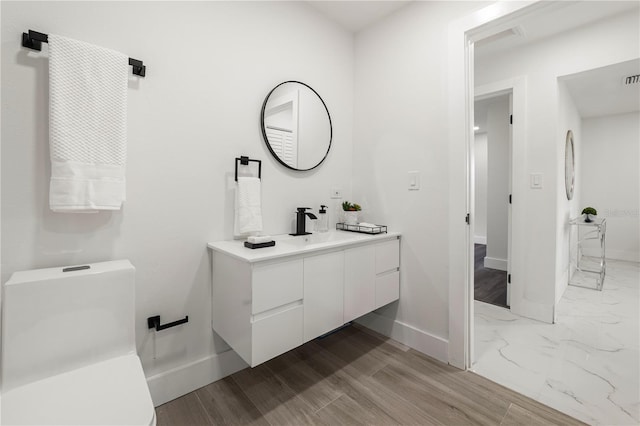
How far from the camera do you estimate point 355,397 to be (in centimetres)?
157

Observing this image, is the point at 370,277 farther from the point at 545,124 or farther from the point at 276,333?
the point at 545,124

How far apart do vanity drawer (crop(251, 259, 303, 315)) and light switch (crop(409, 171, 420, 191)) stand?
1.03 m

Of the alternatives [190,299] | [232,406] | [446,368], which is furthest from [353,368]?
[190,299]

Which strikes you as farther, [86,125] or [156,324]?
[156,324]

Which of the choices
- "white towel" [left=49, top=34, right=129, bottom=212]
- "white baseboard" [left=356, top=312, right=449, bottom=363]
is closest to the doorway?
"white baseboard" [left=356, top=312, right=449, bottom=363]

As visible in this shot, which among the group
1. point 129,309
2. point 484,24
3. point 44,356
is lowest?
point 44,356

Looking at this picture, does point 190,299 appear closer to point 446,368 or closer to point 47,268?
point 47,268

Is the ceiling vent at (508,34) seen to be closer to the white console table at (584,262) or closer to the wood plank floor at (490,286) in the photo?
the white console table at (584,262)

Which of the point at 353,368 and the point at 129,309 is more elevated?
the point at 129,309

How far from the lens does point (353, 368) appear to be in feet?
6.01

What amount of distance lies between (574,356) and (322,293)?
1772 millimetres

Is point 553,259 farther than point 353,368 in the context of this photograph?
Yes

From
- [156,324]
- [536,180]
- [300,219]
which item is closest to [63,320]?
[156,324]

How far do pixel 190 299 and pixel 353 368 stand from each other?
1064 millimetres
